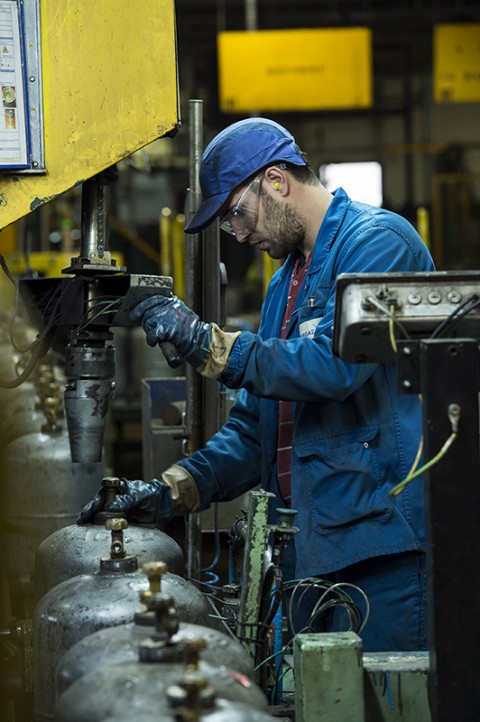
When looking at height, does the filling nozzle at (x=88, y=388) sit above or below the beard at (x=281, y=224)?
below

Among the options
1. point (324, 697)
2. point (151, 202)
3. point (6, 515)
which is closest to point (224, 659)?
point (324, 697)

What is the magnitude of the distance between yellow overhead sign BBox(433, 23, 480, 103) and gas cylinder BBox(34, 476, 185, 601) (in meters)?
6.45

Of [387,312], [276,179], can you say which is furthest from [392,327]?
[276,179]

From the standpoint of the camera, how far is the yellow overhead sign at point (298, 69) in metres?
7.50

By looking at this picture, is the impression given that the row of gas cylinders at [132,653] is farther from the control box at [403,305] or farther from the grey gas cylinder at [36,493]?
the grey gas cylinder at [36,493]

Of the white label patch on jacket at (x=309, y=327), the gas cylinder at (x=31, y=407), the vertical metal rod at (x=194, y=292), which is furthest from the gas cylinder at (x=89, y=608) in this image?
the gas cylinder at (x=31, y=407)

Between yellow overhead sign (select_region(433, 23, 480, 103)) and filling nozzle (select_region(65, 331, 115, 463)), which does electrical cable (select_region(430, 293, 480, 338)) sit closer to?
filling nozzle (select_region(65, 331, 115, 463))

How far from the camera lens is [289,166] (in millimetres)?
2279

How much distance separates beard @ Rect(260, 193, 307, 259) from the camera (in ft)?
7.49

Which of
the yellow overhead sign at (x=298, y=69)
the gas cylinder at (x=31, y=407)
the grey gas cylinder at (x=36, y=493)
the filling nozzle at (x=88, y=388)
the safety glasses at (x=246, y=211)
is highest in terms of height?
the yellow overhead sign at (x=298, y=69)

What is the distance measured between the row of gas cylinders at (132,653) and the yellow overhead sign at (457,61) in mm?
6606

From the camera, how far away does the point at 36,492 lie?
3.42m

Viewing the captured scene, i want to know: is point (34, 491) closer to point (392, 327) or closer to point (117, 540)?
point (117, 540)

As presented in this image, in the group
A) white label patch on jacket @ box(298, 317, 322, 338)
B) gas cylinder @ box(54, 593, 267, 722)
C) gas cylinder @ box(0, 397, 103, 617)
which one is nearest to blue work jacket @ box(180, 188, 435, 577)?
white label patch on jacket @ box(298, 317, 322, 338)
